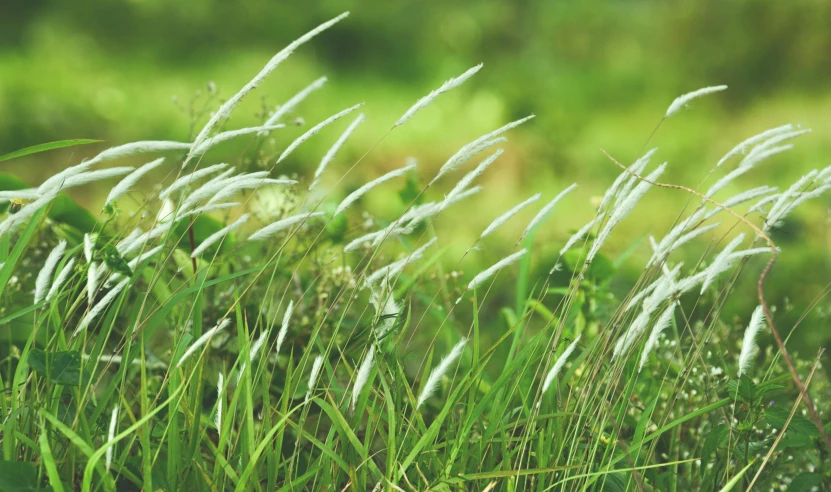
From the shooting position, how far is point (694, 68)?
23.7 feet

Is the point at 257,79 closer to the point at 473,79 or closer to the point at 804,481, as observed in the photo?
the point at 804,481

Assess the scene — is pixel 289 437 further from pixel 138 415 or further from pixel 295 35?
pixel 295 35

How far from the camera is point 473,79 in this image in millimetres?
7508

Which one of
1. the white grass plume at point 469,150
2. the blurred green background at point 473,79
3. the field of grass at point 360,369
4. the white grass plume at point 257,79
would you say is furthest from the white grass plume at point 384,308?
the blurred green background at point 473,79

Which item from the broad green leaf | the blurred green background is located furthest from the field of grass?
the blurred green background

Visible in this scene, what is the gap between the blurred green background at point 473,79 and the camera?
5633mm

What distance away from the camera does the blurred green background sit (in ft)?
18.5

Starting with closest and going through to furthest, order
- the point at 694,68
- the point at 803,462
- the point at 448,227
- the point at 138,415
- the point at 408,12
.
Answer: the point at 138,415 < the point at 803,462 < the point at 448,227 < the point at 694,68 < the point at 408,12

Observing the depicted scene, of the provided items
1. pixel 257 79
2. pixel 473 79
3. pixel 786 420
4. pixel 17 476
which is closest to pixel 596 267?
pixel 786 420

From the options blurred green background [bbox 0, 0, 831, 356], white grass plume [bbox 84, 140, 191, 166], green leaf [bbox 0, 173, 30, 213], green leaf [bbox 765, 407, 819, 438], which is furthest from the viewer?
blurred green background [bbox 0, 0, 831, 356]

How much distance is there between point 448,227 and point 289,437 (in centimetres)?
311

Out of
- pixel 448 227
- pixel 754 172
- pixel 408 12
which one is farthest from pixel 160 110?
pixel 754 172

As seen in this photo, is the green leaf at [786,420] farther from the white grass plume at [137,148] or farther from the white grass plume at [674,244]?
the white grass plume at [137,148]

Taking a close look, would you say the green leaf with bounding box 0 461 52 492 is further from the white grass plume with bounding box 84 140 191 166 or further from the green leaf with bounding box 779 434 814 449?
the green leaf with bounding box 779 434 814 449
